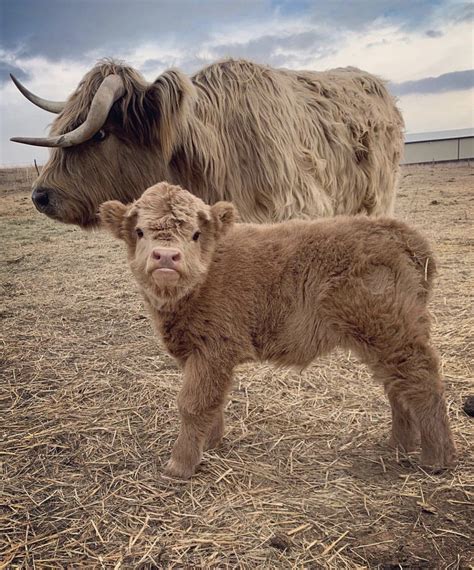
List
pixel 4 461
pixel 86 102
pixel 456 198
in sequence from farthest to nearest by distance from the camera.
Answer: pixel 456 198, pixel 86 102, pixel 4 461

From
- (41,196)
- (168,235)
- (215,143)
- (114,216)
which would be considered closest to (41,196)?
(41,196)

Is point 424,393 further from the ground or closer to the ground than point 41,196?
closer to the ground

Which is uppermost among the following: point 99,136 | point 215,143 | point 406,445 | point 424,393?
point 99,136

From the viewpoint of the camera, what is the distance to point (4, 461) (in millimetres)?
2729

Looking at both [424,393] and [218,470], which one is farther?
[218,470]

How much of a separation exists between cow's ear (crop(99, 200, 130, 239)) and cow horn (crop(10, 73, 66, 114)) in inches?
101

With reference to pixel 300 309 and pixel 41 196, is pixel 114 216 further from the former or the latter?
pixel 41 196

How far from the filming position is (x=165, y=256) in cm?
212

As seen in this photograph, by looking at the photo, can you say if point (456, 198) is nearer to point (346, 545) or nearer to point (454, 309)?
point (454, 309)

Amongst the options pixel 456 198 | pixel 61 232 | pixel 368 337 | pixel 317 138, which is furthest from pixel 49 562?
pixel 456 198

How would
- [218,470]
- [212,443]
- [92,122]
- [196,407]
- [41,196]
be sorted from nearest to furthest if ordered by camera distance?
[196,407] < [218,470] < [212,443] < [92,122] < [41,196]

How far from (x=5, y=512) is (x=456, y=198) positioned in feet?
43.4

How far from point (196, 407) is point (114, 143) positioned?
2.20m

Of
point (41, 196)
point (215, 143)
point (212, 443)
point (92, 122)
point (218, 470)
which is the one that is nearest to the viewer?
point (218, 470)
